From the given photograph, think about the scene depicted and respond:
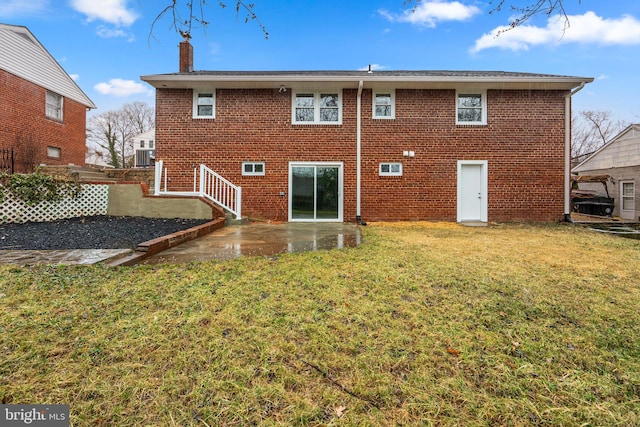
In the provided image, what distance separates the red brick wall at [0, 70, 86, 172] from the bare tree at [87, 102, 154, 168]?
17.6 metres

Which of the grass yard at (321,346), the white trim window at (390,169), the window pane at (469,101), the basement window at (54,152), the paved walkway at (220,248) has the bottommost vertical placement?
the grass yard at (321,346)

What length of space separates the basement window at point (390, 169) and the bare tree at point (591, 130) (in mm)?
31994

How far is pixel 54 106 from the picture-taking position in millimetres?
14750

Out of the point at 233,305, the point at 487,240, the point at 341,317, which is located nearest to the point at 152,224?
the point at 233,305

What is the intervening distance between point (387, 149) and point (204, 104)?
616 centimetres

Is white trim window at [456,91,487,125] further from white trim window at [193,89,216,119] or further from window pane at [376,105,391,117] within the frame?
white trim window at [193,89,216,119]

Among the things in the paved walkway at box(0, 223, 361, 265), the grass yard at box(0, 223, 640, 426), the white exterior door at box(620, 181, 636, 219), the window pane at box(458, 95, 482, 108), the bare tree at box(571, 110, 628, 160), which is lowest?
the grass yard at box(0, 223, 640, 426)

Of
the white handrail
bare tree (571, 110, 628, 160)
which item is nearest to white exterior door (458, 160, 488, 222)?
the white handrail

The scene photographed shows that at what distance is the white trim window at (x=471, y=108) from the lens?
985cm

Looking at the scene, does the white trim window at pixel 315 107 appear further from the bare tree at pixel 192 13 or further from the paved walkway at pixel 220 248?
the bare tree at pixel 192 13

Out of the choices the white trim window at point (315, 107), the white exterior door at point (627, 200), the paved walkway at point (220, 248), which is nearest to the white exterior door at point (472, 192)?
the white trim window at point (315, 107)

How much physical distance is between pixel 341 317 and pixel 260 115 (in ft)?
28.7

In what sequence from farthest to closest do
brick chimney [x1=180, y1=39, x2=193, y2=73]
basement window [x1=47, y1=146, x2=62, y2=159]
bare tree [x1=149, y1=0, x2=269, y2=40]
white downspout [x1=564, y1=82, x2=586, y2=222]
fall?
basement window [x1=47, y1=146, x2=62, y2=159], brick chimney [x1=180, y1=39, x2=193, y2=73], white downspout [x1=564, y1=82, x2=586, y2=222], bare tree [x1=149, y1=0, x2=269, y2=40]

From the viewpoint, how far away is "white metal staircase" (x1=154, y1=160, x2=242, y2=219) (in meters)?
8.65
